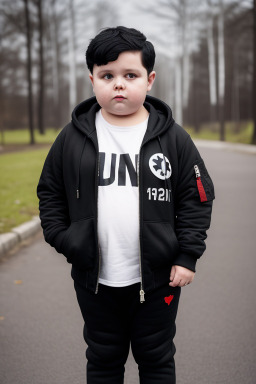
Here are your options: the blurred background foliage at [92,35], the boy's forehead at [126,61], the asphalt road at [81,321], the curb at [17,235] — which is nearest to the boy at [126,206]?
the boy's forehead at [126,61]

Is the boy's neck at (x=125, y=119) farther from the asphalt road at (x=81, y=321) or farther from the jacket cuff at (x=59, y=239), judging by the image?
the asphalt road at (x=81, y=321)

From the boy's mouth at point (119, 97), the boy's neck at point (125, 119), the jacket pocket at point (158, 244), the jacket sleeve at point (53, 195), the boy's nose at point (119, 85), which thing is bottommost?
the jacket pocket at point (158, 244)

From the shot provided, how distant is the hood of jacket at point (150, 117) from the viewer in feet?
6.81

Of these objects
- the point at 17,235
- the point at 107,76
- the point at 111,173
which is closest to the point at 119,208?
the point at 111,173

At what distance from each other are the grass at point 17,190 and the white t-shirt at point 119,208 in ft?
14.1

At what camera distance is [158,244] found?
6.65ft

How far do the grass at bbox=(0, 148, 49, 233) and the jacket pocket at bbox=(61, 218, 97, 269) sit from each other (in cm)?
425

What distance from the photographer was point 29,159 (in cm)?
1655

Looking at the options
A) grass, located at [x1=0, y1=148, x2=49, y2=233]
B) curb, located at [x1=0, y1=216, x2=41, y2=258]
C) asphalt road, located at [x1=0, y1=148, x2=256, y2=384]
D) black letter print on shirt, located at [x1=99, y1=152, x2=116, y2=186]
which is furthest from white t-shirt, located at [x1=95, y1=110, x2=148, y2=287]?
grass, located at [x1=0, y1=148, x2=49, y2=233]

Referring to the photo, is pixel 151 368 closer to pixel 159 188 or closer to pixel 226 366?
pixel 159 188

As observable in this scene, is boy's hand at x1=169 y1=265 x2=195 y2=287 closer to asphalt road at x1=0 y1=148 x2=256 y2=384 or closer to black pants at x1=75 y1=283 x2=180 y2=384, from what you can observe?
black pants at x1=75 y1=283 x2=180 y2=384

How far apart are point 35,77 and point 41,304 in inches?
1955

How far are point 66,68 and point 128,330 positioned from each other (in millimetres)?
54333

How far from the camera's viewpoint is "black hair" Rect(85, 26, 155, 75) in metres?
1.95
